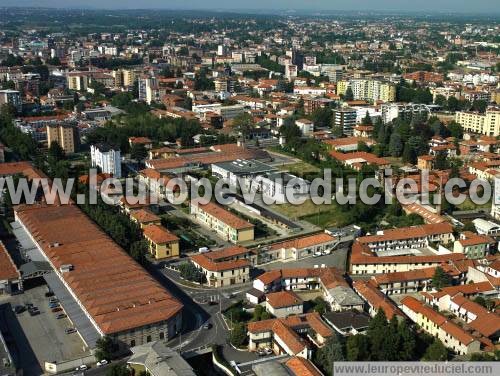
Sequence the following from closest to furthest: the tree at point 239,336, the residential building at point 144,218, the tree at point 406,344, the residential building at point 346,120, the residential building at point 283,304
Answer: the tree at point 406,344 < the tree at point 239,336 < the residential building at point 283,304 < the residential building at point 144,218 < the residential building at point 346,120

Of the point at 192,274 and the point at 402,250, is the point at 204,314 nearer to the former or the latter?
the point at 192,274

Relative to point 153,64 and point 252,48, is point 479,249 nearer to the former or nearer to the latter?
point 153,64

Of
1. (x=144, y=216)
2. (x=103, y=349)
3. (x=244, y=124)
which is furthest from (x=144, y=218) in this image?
(x=244, y=124)

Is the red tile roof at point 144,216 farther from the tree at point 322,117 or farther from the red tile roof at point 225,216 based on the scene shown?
the tree at point 322,117

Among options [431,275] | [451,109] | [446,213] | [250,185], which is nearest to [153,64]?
[451,109]

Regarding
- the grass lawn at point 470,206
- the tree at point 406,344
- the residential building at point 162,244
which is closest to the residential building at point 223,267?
the residential building at point 162,244

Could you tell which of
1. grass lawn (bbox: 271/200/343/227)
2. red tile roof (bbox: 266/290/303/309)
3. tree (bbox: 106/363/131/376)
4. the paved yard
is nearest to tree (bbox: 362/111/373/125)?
grass lawn (bbox: 271/200/343/227)
